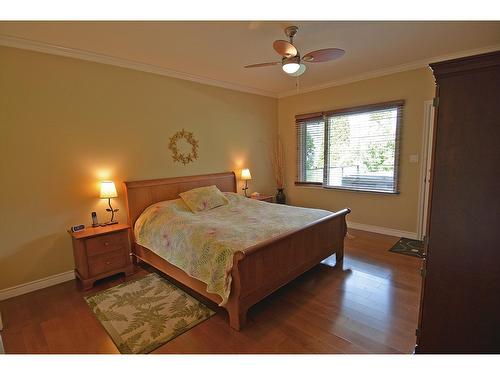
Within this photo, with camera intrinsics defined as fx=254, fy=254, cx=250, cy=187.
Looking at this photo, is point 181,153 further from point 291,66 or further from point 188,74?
point 291,66

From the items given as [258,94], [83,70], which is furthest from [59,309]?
[258,94]

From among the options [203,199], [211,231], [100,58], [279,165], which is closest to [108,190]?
[203,199]

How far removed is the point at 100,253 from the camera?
279cm

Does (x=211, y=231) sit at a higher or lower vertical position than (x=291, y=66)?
lower

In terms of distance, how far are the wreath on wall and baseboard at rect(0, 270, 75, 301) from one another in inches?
76.7

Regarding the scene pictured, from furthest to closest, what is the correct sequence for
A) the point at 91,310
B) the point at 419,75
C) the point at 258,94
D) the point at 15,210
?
the point at 258,94
the point at 419,75
the point at 15,210
the point at 91,310

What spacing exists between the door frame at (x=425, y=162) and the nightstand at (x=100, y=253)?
158 inches

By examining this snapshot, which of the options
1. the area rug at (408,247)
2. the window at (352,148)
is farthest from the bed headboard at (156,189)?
the area rug at (408,247)

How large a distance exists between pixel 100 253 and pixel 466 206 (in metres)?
3.16

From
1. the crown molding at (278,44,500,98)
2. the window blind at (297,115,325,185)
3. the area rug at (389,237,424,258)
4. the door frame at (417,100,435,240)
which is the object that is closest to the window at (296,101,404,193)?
the window blind at (297,115,325,185)
